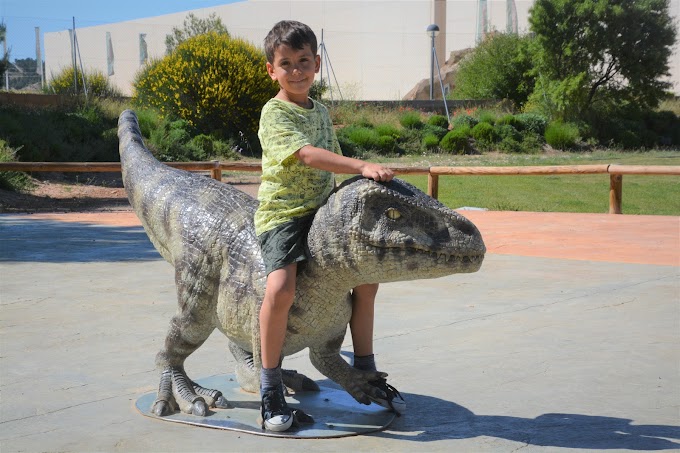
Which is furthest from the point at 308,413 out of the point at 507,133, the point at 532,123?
the point at 532,123

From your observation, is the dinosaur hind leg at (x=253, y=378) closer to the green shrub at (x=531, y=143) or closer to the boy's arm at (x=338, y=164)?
the boy's arm at (x=338, y=164)

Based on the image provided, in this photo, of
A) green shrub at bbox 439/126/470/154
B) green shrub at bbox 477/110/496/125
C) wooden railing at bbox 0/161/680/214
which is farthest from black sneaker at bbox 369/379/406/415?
green shrub at bbox 477/110/496/125

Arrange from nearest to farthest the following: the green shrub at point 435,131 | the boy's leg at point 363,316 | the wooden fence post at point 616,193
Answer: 1. the boy's leg at point 363,316
2. the wooden fence post at point 616,193
3. the green shrub at point 435,131

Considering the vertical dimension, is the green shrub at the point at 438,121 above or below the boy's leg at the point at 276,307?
above

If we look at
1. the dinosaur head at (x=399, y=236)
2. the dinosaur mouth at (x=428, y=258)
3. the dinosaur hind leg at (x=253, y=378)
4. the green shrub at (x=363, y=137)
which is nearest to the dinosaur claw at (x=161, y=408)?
the dinosaur hind leg at (x=253, y=378)

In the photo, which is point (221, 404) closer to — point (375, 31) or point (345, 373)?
point (345, 373)

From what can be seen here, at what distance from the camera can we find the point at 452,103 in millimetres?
32312

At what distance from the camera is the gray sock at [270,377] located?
3346 millimetres

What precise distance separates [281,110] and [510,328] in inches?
101

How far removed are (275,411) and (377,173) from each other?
1.02m

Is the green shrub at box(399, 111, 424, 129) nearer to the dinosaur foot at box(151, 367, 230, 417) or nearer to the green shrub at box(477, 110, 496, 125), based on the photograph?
the green shrub at box(477, 110, 496, 125)

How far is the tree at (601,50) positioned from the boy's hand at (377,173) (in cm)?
2756

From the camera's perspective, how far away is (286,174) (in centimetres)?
335

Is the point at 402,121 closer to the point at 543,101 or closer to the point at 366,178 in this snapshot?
the point at 543,101
